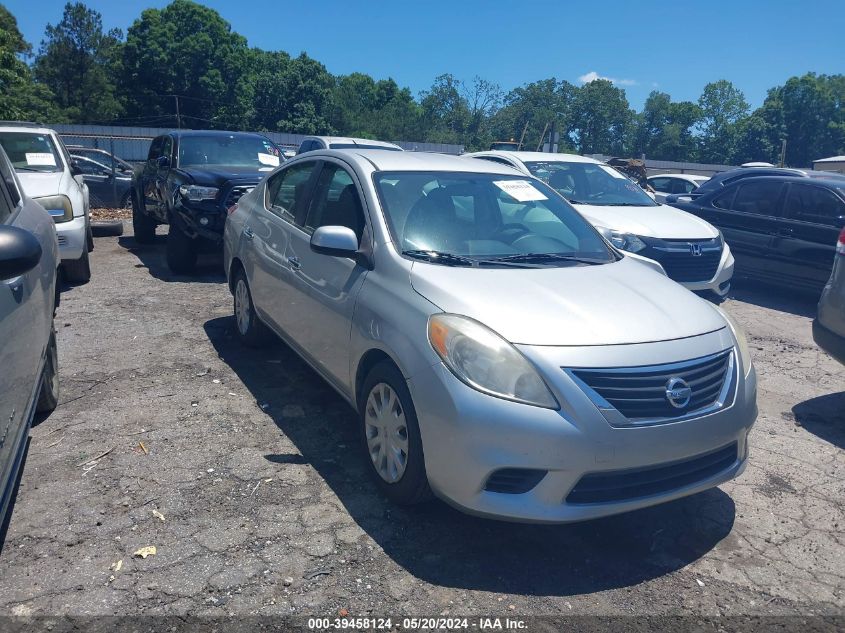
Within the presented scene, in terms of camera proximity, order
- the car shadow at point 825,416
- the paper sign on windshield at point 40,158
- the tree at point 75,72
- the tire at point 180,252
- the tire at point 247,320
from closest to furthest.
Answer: the car shadow at point 825,416 < the tire at point 247,320 < the paper sign on windshield at point 40,158 < the tire at point 180,252 < the tree at point 75,72

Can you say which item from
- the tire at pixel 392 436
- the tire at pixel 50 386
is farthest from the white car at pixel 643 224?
the tire at pixel 50 386

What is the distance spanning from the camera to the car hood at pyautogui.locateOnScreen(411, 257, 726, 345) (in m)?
3.08

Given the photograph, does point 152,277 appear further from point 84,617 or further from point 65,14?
point 65,14

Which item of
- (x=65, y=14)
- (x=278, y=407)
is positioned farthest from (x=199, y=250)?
(x=65, y=14)

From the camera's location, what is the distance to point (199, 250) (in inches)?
346

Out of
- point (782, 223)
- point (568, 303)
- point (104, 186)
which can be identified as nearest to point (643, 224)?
point (782, 223)

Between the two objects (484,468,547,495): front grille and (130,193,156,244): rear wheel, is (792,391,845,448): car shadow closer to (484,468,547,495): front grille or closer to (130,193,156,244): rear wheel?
(484,468,547,495): front grille

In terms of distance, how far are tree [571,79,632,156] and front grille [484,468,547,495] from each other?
95646 mm

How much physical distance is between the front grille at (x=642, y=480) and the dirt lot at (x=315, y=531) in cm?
37

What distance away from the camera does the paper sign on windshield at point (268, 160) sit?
980 cm

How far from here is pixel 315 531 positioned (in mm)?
3307

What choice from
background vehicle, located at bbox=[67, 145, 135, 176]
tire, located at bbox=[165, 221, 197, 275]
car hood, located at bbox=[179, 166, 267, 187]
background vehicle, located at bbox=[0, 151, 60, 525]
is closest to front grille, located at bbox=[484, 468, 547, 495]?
background vehicle, located at bbox=[0, 151, 60, 525]

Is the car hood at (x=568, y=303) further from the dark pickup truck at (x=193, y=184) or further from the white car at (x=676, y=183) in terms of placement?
the white car at (x=676, y=183)

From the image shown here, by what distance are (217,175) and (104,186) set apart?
8476 mm
